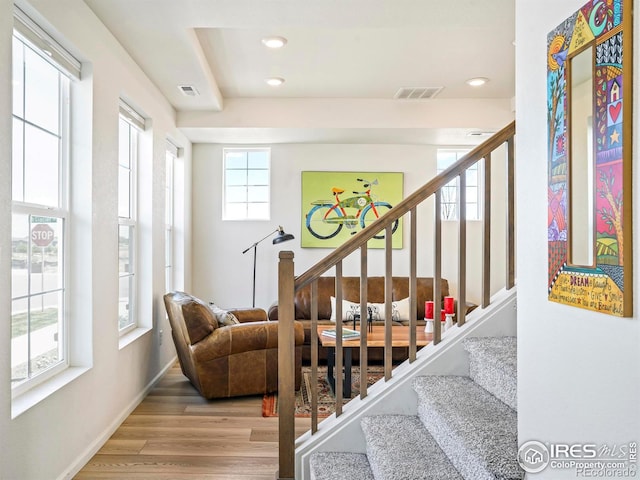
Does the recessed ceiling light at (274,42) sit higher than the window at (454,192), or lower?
higher

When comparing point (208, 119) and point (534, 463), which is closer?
point (534, 463)

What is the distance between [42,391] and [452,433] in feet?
6.33

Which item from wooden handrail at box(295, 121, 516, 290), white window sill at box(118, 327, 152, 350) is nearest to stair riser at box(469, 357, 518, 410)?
wooden handrail at box(295, 121, 516, 290)

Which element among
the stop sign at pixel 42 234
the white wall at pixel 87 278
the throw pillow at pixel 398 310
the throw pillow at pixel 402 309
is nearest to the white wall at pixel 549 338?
the white wall at pixel 87 278

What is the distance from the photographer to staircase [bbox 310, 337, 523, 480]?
170 cm

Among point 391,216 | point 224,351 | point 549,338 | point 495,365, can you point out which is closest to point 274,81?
point 224,351

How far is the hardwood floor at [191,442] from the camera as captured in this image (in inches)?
107

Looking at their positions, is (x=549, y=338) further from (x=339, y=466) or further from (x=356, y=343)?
(x=356, y=343)

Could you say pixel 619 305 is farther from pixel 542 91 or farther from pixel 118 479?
pixel 118 479

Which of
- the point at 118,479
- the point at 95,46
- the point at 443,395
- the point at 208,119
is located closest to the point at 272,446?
the point at 118,479

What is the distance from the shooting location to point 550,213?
4.23 feet

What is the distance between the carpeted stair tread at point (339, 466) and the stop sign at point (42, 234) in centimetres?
176

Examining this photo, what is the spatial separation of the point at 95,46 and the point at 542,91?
261 cm

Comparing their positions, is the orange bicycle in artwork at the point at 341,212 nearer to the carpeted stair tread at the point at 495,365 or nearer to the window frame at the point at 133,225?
the window frame at the point at 133,225
